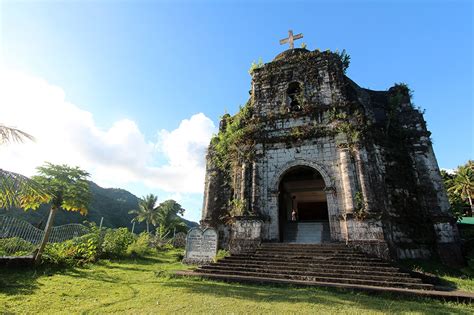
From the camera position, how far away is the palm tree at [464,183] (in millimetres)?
27953

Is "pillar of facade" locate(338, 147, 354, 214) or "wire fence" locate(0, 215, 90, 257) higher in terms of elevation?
"pillar of facade" locate(338, 147, 354, 214)

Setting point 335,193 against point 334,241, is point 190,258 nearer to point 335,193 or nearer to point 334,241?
point 334,241

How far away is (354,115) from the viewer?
10.8 metres

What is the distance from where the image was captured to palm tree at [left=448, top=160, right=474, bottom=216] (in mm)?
27953

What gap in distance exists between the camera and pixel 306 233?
10.8 m

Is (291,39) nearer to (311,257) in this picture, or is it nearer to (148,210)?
(311,257)

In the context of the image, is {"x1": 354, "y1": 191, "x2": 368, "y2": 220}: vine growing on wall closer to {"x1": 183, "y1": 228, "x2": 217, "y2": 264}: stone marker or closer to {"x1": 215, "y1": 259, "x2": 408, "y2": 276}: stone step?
{"x1": 215, "y1": 259, "x2": 408, "y2": 276}: stone step

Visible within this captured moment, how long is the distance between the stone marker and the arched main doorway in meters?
3.05

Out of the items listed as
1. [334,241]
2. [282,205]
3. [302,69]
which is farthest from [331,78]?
[334,241]

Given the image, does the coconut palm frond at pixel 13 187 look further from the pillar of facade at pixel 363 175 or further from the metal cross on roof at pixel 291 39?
the metal cross on roof at pixel 291 39

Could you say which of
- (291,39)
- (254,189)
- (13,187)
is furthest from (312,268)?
(291,39)

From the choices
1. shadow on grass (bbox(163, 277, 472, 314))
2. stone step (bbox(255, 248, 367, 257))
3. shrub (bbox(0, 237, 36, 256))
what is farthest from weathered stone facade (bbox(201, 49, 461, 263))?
shrub (bbox(0, 237, 36, 256))

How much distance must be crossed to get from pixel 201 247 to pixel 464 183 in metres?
33.6

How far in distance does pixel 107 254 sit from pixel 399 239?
12.5 metres
